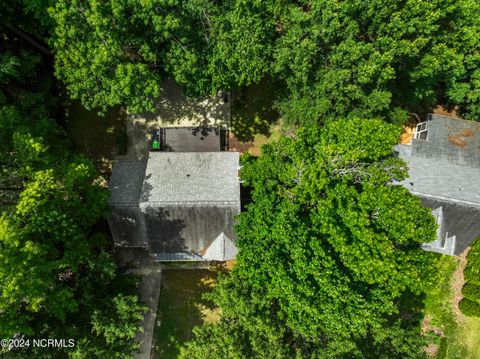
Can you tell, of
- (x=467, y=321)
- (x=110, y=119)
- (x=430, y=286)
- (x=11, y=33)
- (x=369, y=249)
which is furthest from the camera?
(x=110, y=119)

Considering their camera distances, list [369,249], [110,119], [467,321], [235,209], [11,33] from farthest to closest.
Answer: [110,119] → [467,321] → [11,33] → [235,209] → [369,249]

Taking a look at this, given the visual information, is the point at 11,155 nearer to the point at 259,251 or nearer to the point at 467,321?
the point at 259,251

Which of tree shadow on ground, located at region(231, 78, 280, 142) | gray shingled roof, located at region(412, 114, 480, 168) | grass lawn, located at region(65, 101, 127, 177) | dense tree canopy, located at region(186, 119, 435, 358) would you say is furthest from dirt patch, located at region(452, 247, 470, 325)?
grass lawn, located at region(65, 101, 127, 177)

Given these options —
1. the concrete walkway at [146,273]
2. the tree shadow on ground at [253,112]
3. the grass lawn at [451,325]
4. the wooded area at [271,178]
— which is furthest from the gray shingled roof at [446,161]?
the concrete walkway at [146,273]

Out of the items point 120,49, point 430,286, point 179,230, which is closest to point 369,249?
point 430,286

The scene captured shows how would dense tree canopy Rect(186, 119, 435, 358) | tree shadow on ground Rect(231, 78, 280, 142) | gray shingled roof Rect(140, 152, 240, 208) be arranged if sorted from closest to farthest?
dense tree canopy Rect(186, 119, 435, 358), gray shingled roof Rect(140, 152, 240, 208), tree shadow on ground Rect(231, 78, 280, 142)

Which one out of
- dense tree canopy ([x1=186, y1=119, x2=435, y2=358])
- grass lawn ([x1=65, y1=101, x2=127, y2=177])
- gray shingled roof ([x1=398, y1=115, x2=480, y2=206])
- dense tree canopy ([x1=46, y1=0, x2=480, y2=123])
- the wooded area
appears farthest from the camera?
grass lawn ([x1=65, y1=101, x2=127, y2=177])

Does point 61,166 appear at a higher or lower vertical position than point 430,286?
higher

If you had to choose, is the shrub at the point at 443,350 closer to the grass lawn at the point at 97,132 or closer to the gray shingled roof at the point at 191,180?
the gray shingled roof at the point at 191,180

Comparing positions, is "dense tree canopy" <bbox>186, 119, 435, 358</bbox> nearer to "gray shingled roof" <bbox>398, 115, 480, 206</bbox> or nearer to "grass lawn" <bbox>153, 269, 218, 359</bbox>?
"gray shingled roof" <bbox>398, 115, 480, 206</bbox>
